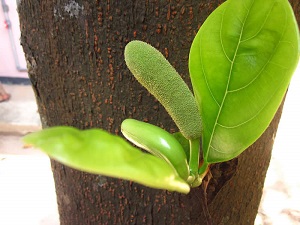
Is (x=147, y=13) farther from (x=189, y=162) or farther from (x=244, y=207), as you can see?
(x=244, y=207)

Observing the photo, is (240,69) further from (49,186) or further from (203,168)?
(49,186)

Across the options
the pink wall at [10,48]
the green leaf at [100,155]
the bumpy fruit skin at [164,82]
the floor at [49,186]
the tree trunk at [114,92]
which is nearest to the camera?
the green leaf at [100,155]

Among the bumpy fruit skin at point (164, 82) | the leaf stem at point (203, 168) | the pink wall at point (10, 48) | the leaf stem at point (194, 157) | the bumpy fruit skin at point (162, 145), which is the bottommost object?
the pink wall at point (10, 48)

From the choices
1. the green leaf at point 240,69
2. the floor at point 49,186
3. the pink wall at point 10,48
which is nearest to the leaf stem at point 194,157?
the green leaf at point 240,69

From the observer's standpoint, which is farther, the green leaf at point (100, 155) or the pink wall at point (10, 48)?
the pink wall at point (10, 48)

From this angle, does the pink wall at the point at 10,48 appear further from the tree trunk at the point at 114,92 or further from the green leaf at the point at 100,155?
the green leaf at the point at 100,155

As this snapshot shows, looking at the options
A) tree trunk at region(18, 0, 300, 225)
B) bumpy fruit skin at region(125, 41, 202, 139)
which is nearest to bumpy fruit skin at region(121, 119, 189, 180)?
bumpy fruit skin at region(125, 41, 202, 139)

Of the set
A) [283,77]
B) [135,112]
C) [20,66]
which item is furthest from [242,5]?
[20,66]
